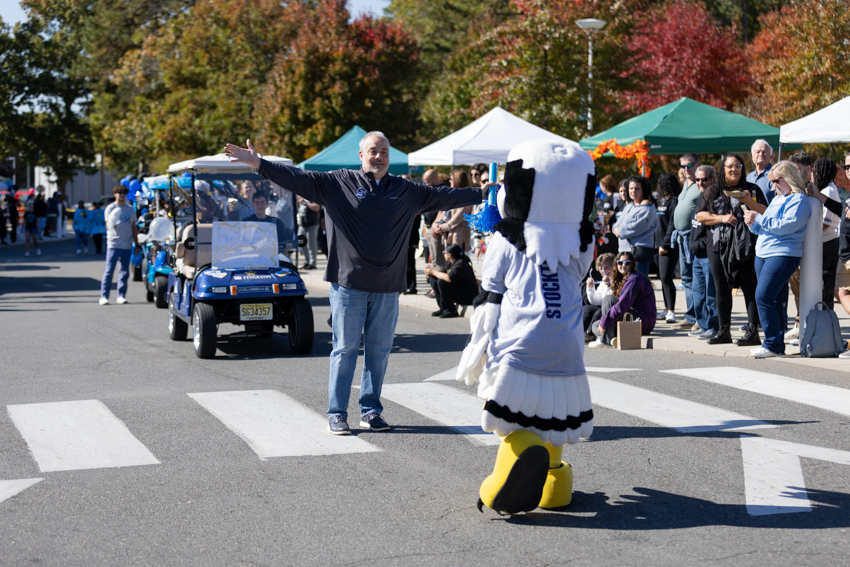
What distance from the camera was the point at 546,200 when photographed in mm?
5070

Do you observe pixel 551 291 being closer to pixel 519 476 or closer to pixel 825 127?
pixel 519 476

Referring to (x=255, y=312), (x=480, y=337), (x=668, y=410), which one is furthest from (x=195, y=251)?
(x=480, y=337)

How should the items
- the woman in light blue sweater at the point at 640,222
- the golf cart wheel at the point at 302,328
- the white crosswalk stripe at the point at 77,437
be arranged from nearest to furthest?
the white crosswalk stripe at the point at 77,437 → the golf cart wheel at the point at 302,328 → the woman in light blue sweater at the point at 640,222

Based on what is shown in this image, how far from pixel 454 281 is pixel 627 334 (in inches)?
124

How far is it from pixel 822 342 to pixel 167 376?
6059mm

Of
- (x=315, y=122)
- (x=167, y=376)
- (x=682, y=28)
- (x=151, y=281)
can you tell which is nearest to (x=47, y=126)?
(x=315, y=122)

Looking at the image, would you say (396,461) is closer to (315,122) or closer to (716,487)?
(716,487)

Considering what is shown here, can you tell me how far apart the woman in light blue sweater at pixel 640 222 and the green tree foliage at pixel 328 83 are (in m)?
20.1

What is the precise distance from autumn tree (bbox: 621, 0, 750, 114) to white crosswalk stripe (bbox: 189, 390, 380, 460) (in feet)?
81.7

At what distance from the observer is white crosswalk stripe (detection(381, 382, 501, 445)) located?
22.4ft

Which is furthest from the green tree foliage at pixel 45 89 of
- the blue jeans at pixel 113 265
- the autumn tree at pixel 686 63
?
the blue jeans at pixel 113 265

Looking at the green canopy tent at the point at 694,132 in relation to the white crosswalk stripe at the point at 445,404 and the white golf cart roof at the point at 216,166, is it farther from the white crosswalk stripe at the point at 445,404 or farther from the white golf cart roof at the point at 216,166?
the white crosswalk stripe at the point at 445,404

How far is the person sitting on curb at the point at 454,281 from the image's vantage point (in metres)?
13.1

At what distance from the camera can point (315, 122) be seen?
105 ft
